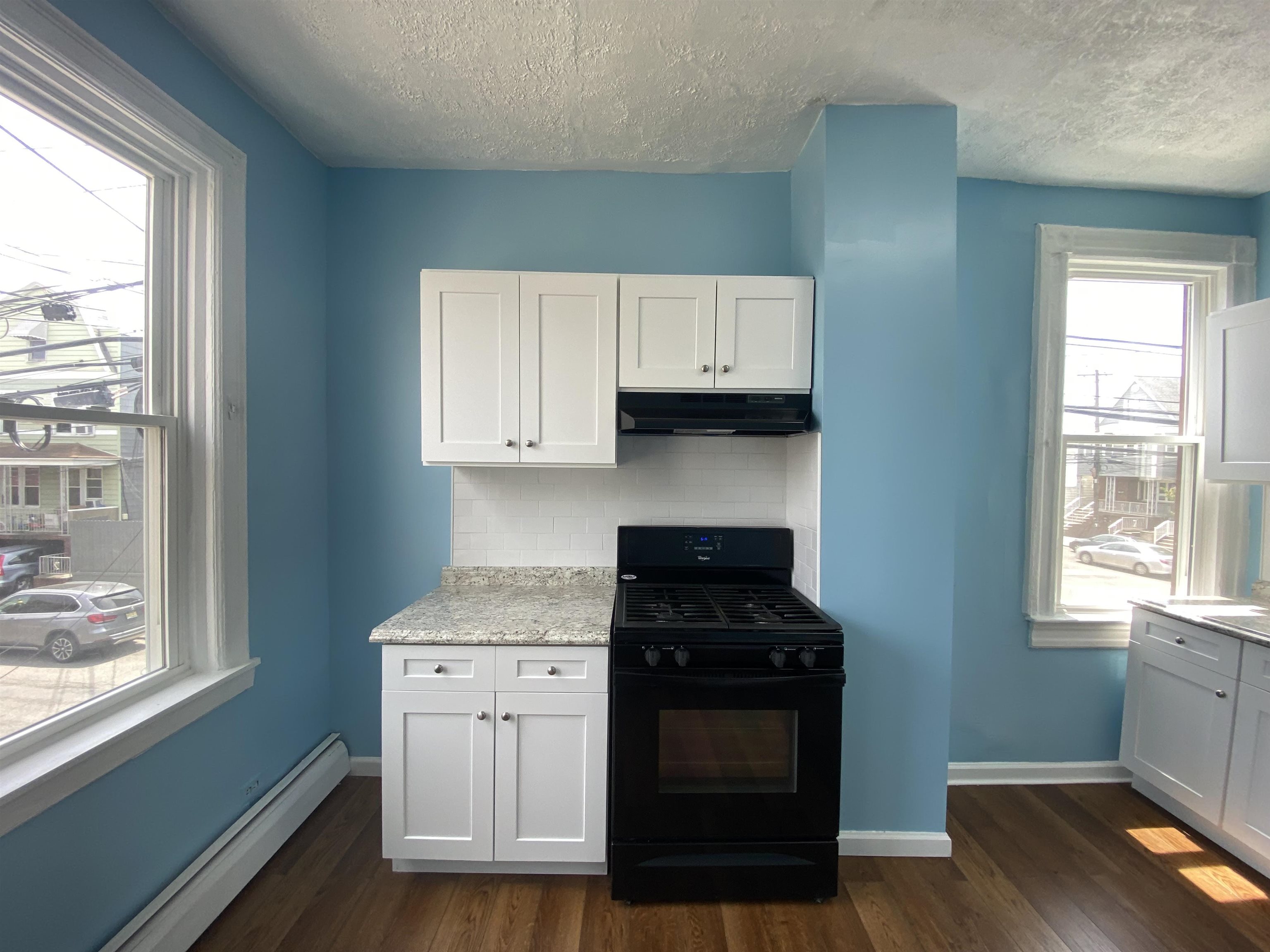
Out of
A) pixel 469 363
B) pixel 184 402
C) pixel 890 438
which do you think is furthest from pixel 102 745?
pixel 890 438

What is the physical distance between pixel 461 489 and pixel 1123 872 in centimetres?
290

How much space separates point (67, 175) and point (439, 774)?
78.4 inches

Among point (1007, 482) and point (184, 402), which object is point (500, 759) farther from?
point (1007, 482)

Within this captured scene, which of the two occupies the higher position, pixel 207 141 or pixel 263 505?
pixel 207 141

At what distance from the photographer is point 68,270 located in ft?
4.90

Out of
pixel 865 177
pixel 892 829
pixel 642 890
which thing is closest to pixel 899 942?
pixel 892 829

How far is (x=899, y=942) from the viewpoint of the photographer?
1.75 m

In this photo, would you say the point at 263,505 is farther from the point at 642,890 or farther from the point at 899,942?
the point at 899,942

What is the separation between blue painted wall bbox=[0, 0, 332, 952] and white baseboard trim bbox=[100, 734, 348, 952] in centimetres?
4

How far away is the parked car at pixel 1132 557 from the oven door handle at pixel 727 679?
66.1 inches

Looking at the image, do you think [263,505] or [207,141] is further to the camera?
[263,505]

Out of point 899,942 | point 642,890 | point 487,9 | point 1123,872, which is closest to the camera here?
point 487,9

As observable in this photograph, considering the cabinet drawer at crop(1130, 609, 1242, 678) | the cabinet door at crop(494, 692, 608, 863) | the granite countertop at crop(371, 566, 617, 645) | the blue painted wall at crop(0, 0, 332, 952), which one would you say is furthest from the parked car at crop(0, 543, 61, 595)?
the cabinet drawer at crop(1130, 609, 1242, 678)

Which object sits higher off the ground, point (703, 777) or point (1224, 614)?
point (1224, 614)
